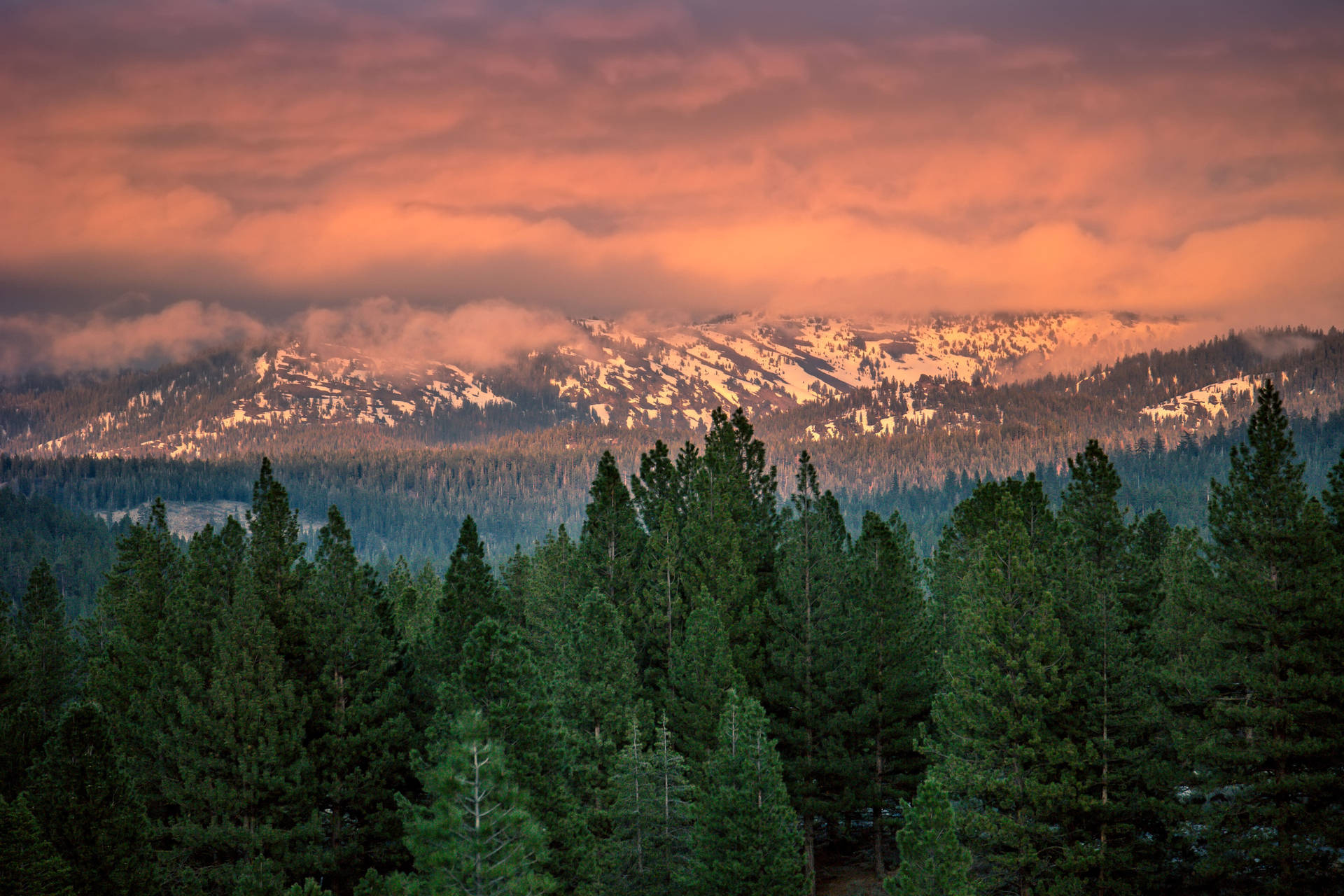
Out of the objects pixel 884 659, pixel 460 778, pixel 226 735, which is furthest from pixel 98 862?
pixel 884 659

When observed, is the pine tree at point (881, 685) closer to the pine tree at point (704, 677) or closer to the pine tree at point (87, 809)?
the pine tree at point (704, 677)

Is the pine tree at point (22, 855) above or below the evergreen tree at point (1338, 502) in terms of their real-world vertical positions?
below

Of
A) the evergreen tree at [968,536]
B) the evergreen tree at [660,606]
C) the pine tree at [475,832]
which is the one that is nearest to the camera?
the pine tree at [475,832]

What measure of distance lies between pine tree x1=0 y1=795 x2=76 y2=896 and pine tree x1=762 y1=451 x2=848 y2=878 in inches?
1252

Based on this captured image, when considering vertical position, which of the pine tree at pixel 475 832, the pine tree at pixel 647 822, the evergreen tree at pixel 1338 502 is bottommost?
the pine tree at pixel 647 822

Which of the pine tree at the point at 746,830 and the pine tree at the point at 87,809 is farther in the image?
the pine tree at the point at 746,830

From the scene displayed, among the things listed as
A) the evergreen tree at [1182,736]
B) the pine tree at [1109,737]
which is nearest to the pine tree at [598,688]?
the pine tree at [1109,737]

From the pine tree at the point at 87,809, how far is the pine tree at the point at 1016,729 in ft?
85.3

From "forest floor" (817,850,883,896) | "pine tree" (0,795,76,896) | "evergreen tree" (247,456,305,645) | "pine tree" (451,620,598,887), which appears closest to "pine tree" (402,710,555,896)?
"pine tree" (451,620,598,887)

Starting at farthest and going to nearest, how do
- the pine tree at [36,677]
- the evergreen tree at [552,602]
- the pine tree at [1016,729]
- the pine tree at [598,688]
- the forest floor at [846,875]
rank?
the forest floor at [846,875] → the evergreen tree at [552,602] → the pine tree at [598,688] → the pine tree at [1016,729] → the pine tree at [36,677]

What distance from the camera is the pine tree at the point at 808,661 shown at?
53.7m

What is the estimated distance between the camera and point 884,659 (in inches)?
2190

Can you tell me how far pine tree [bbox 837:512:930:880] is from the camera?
54.2 meters

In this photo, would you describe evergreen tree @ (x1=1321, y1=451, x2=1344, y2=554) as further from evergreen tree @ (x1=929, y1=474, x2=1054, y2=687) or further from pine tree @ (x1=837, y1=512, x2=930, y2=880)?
pine tree @ (x1=837, y1=512, x2=930, y2=880)
